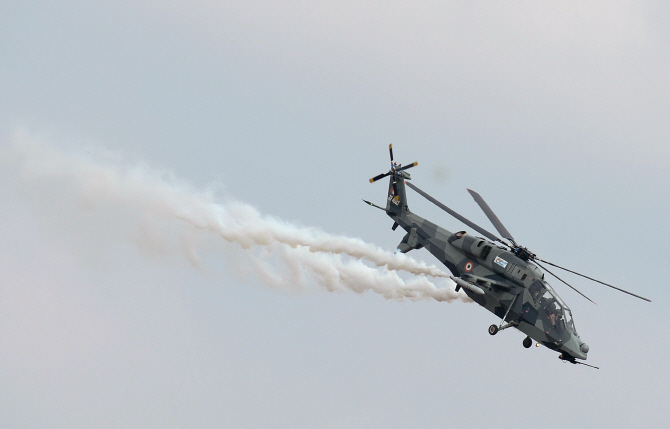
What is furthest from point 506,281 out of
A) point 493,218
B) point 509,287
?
point 493,218

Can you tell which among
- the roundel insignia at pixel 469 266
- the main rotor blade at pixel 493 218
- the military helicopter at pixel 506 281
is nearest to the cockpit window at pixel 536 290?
the military helicopter at pixel 506 281

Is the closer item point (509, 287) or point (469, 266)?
point (509, 287)

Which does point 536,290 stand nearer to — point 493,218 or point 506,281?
point 506,281

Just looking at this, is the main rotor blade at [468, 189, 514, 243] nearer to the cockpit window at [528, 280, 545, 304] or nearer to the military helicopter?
the military helicopter

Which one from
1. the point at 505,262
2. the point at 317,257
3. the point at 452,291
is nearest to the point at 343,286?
the point at 317,257

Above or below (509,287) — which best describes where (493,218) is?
above

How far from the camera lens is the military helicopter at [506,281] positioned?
173 ft

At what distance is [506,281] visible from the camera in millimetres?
54812

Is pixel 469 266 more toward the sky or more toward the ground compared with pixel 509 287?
more toward the sky

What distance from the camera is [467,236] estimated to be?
57.2 m

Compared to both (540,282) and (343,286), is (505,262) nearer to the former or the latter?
(540,282)

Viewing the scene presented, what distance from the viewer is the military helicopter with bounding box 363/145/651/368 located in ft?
173

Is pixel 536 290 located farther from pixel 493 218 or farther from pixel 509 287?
pixel 493 218

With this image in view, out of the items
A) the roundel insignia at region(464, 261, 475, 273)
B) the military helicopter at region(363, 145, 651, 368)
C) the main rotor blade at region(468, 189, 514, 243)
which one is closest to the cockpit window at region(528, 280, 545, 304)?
the military helicopter at region(363, 145, 651, 368)
